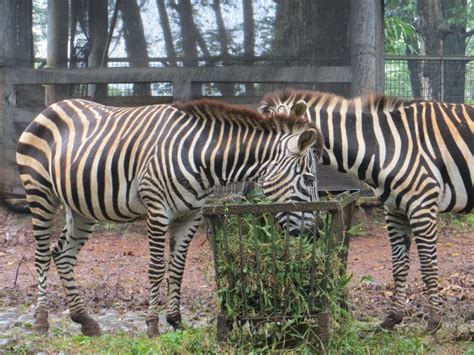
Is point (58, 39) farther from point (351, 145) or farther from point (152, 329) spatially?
point (152, 329)

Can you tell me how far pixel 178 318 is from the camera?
251 inches

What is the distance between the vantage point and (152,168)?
611 centimetres

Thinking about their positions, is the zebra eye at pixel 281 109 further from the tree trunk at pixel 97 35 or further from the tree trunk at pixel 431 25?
the tree trunk at pixel 431 25

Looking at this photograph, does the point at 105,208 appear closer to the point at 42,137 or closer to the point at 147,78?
the point at 42,137

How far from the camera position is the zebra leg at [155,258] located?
611cm

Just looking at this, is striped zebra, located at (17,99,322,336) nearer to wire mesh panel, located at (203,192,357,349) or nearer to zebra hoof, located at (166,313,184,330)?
zebra hoof, located at (166,313,184,330)

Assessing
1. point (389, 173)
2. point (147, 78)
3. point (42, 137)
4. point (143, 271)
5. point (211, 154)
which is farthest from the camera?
point (147, 78)

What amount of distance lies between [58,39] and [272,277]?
265 inches

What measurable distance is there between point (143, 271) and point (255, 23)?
3.72 metres

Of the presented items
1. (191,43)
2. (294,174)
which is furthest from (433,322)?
(191,43)

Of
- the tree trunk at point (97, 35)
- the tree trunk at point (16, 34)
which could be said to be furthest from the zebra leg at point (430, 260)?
the tree trunk at point (16, 34)

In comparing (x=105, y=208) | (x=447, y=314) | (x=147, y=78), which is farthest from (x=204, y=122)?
(x=147, y=78)

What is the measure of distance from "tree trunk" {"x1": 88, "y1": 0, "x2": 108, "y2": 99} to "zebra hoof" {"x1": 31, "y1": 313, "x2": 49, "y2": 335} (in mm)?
4582

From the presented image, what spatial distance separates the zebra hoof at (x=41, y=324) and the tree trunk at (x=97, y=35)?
15.0 feet
